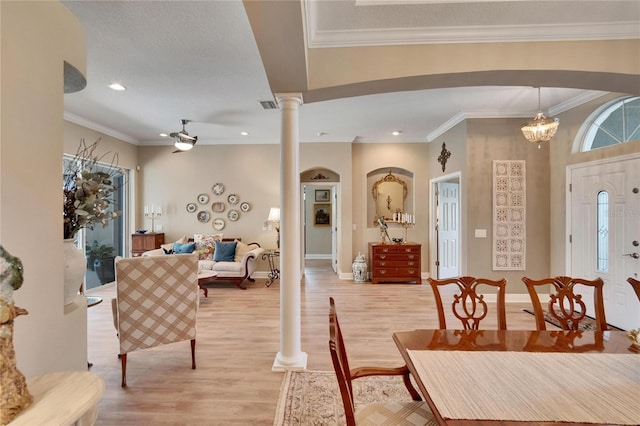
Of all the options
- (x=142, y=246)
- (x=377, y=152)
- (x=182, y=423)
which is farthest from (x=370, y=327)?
(x=142, y=246)

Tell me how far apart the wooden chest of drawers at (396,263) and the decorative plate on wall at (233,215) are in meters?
2.96

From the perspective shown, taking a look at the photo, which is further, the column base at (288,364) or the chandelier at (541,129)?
the chandelier at (541,129)

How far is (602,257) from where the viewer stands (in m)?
3.81

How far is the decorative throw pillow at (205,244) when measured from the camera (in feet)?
18.9

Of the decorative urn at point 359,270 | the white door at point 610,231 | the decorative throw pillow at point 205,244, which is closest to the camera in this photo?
the white door at point 610,231

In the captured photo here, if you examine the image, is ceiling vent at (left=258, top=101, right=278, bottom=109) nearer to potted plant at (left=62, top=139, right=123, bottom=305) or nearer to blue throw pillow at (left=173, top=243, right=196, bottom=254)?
potted plant at (left=62, top=139, right=123, bottom=305)

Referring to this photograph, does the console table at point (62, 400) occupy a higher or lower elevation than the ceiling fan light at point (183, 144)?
lower

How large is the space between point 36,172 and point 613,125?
5499mm

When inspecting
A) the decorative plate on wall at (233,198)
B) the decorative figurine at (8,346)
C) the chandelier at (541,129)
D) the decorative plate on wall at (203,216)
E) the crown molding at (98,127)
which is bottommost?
the decorative figurine at (8,346)

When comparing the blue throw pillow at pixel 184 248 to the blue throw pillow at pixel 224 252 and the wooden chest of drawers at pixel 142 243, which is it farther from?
the wooden chest of drawers at pixel 142 243

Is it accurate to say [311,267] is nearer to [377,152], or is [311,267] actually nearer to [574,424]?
[377,152]

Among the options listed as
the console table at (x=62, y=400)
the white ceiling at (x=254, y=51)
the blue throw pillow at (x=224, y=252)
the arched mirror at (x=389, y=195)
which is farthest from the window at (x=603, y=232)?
the blue throw pillow at (x=224, y=252)

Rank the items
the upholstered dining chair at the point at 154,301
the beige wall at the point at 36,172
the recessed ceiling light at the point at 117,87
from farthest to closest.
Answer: the recessed ceiling light at the point at 117,87 → the upholstered dining chair at the point at 154,301 → the beige wall at the point at 36,172

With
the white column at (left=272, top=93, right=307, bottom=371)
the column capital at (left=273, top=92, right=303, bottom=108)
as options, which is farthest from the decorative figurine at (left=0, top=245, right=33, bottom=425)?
the column capital at (left=273, top=92, right=303, bottom=108)
